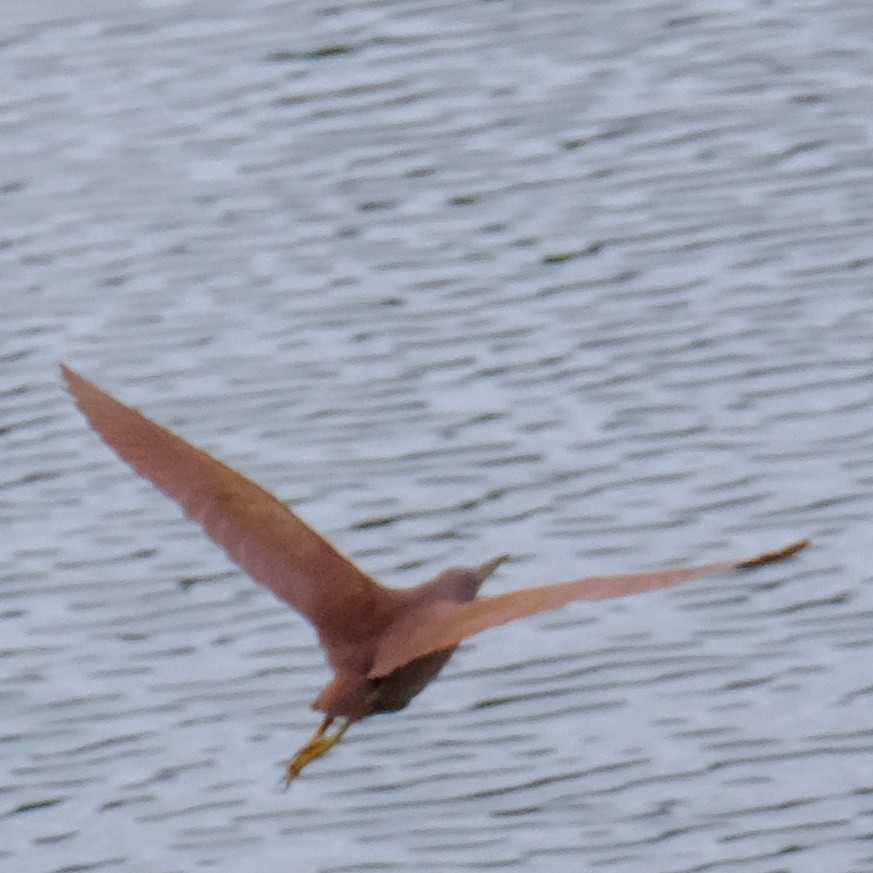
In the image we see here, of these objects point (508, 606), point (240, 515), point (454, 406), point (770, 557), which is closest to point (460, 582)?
point (240, 515)

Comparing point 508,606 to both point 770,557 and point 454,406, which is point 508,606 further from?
point 454,406

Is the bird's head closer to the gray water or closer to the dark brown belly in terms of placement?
the dark brown belly

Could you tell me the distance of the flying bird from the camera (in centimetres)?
495

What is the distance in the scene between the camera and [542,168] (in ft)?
29.0

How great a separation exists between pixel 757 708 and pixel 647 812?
0.44 m

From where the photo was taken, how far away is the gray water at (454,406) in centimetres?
631

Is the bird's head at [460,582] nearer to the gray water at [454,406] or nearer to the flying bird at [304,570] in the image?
the flying bird at [304,570]

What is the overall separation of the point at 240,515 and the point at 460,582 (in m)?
0.42

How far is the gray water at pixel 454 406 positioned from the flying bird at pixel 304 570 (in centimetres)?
120

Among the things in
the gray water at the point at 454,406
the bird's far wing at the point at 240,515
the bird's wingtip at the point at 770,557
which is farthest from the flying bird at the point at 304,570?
the gray water at the point at 454,406

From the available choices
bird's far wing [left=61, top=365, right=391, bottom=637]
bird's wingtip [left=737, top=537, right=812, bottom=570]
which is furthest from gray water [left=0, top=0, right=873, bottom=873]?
bird's wingtip [left=737, top=537, right=812, bottom=570]

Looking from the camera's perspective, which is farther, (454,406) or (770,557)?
(454,406)

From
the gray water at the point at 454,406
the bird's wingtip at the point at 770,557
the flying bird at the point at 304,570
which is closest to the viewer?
the bird's wingtip at the point at 770,557

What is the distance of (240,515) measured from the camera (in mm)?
5004
